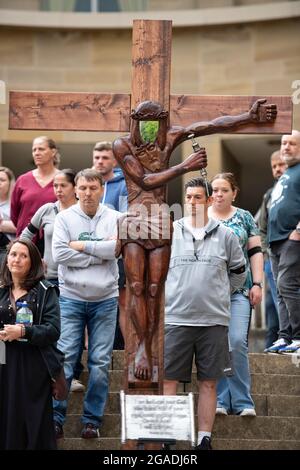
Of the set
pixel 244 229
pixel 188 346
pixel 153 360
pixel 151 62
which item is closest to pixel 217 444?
pixel 188 346

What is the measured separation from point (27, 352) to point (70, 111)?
5.26ft

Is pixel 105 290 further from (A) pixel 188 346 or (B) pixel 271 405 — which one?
(B) pixel 271 405

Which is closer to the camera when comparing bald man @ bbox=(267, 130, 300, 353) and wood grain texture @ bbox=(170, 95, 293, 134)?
wood grain texture @ bbox=(170, 95, 293, 134)

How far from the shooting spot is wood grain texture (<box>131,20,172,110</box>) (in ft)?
24.7

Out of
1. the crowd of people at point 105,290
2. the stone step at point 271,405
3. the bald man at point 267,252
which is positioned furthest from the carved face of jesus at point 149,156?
the bald man at point 267,252

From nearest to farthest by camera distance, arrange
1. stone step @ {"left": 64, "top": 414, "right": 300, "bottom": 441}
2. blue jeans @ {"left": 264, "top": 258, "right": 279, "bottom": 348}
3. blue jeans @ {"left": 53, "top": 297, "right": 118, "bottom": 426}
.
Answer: blue jeans @ {"left": 53, "top": 297, "right": 118, "bottom": 426} < stone step @ {"left": 64, "top": 414, "right": 300, "bottom": 441} < blue jeans @ {"left": 264, "top": 258, "right": 279, "bottom": 348}

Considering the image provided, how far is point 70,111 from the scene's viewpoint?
25.0ft

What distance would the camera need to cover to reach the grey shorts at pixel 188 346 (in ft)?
26.3

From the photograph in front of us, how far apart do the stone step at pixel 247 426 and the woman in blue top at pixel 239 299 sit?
7 cm

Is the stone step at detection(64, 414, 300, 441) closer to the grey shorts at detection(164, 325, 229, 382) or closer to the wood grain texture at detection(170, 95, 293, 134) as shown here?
the grey shorts at detection(164, 325, 229, 382)

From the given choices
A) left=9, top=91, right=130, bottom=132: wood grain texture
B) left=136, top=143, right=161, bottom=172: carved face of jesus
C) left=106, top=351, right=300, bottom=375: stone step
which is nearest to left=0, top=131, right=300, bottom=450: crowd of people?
left=106, top=351, right=300, bottom=375: stone step

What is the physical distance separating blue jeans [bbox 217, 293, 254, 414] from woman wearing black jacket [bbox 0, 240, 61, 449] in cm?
159
